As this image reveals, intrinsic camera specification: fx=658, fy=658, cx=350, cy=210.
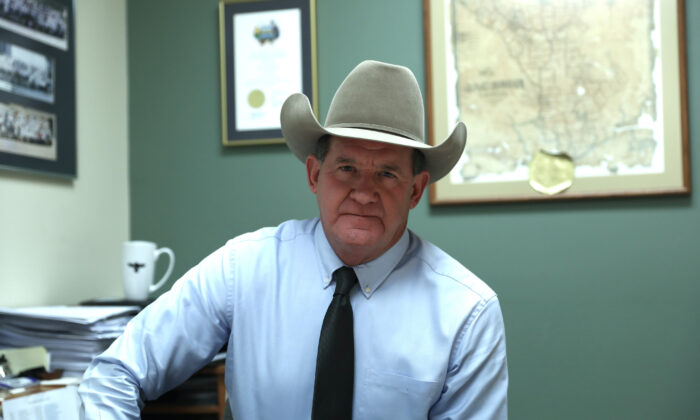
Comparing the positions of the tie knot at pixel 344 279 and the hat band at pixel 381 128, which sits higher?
the hat band at pixel 381 128

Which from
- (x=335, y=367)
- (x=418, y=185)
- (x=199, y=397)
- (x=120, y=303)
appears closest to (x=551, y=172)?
(x=418, y=185)

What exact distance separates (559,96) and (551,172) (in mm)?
246

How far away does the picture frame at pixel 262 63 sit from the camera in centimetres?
226

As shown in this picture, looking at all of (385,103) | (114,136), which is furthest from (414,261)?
(114,136)

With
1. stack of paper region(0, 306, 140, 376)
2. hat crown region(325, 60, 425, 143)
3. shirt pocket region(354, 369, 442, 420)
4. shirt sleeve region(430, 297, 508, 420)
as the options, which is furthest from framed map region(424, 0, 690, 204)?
stack of paper region(0, 306, 140, 376)

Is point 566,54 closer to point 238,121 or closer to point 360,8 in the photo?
point 360,8

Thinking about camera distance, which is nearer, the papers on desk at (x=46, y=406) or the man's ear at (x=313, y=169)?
the papers on desk at (x=46, y=406)

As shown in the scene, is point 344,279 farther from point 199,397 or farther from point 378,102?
point 199,397

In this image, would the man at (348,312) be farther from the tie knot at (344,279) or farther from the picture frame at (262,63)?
the picture frame at (262,63)

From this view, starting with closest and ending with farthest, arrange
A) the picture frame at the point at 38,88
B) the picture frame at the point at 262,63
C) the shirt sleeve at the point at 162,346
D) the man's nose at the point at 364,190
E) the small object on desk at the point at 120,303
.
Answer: the shirt sleeve at the point at 162,346
the man's nose at the point at 364,190
the picture frame at the point at 38,88
the small object on desk at the point at 120,303
the picture frame at the point at 262,63

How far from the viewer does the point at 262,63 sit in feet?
7.48

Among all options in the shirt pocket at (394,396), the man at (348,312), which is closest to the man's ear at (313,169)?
the man at (348,312)

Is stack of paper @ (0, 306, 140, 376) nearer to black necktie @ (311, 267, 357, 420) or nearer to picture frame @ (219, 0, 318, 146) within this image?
black necktie @ (311, 267, 357, 420)

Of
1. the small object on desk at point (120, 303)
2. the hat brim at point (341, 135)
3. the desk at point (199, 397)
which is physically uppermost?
the hat brim at point (341, 135)
